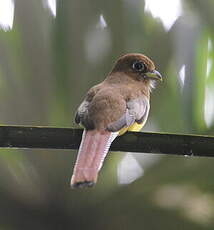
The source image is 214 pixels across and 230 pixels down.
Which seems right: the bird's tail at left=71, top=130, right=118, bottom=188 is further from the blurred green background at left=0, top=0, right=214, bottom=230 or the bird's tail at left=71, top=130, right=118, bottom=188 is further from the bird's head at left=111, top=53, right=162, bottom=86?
the bird's head at left=111, top=53, right=162, bottom=86

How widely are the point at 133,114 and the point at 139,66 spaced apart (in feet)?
2.07

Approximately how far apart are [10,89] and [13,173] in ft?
1.34

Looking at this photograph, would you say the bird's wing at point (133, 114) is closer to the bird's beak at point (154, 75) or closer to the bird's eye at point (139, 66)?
the bird's beak at point (154, 75)

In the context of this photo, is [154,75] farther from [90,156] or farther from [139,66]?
[90,156]

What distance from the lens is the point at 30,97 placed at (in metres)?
2.24

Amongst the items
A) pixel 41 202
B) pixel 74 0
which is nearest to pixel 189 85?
pixel 74 0

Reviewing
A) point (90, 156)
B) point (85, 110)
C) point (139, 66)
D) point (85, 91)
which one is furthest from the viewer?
point (139, 66)

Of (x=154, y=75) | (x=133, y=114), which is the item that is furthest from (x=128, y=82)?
(x=133, y=114)

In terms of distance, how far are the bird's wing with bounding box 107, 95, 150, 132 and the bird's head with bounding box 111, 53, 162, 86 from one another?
0.80ft

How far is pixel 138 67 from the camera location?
8.82 ft

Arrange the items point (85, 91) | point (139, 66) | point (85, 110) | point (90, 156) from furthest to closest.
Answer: point (139, 66)
point (85, 91)
point (85, 110)
point (90, 156)

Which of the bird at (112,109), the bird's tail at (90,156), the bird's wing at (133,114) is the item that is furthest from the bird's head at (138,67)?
the bird's tail at (90,156)

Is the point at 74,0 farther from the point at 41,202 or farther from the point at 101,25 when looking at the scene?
the point at 41,202

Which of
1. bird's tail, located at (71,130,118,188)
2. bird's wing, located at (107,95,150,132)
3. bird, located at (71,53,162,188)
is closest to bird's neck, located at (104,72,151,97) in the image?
bird, located at (71,53,162,188)
